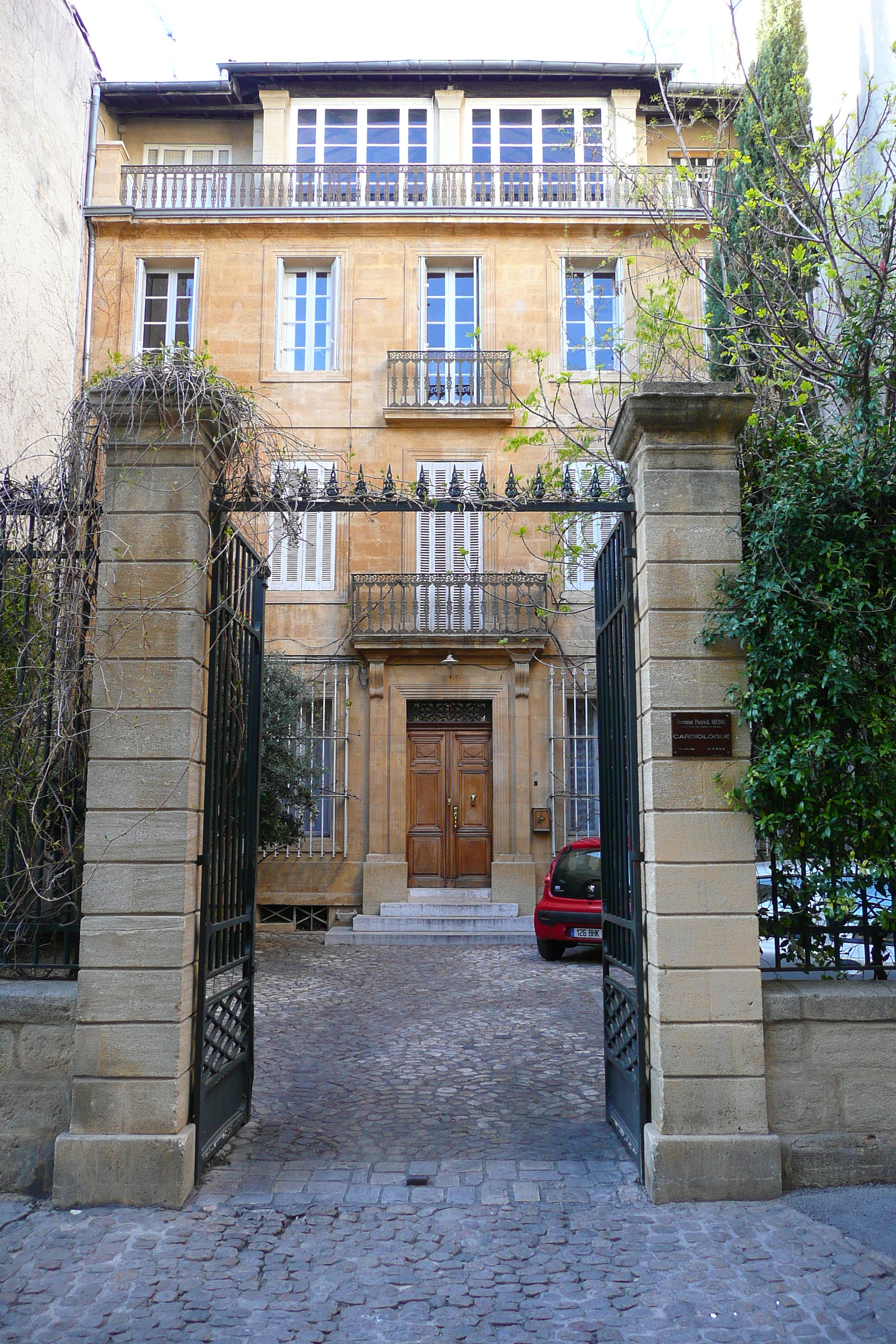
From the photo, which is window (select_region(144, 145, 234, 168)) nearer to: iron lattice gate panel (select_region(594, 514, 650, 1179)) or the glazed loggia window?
the glazed loggia window

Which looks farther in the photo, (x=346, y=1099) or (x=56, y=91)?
(x=56, y=91)

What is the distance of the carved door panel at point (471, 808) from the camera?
16.8 meters

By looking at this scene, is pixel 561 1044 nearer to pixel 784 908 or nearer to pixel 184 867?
pixel 784 908

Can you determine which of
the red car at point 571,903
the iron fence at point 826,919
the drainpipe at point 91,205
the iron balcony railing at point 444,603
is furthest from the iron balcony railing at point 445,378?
the iron fence at point 826,919

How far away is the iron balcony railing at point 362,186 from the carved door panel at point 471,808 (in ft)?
30.6

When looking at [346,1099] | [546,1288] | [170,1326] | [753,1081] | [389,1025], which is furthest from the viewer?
[389,1025]

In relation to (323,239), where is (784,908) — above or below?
below

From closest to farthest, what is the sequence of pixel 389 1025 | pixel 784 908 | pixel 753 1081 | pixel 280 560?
pixel 753 1081, pixel 784 908, pixel 389 1025, pixel 280 560

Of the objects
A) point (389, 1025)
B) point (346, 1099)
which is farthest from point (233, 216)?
point (346, 1099)

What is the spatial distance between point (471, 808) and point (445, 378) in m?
7.37

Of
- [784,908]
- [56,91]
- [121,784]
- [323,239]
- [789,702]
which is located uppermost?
[56,91]

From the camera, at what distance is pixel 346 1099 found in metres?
Answer: 6.57

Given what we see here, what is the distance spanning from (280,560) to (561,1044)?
35.5 feet

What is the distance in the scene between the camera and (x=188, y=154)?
18.6m
